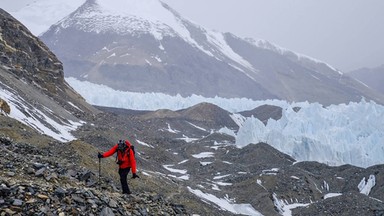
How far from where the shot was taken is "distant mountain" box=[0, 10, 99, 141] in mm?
38188

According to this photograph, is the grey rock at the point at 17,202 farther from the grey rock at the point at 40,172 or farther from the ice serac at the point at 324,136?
the ice serac at the point at 324,136

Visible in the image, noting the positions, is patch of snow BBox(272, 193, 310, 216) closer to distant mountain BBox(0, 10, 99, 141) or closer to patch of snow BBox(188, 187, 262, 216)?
patch of snow BBox(188, 187, 262, 216)

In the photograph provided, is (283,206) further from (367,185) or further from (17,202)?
(17,202)

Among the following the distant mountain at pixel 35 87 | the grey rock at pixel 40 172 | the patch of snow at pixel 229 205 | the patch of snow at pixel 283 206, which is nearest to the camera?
the grey rock at pixel 40 172

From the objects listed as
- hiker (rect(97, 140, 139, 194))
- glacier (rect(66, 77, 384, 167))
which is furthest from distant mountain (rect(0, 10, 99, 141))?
glacier (rect(66, 77, 384, 167))

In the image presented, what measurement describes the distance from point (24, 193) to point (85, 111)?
56.2m

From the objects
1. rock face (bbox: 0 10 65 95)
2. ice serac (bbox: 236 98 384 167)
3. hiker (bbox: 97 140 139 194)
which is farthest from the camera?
ice serac (bbox: 236 98 384 167)

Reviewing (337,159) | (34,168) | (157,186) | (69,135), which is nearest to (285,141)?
(337,159)

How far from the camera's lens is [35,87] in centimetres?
5375

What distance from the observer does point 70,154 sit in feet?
78.7

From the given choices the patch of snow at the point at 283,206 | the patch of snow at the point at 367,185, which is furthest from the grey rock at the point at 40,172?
the patch of snow at the point at 367,185

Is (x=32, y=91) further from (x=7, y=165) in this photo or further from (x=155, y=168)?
(x=7, y=165)

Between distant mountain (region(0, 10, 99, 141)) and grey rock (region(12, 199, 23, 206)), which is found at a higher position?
grey rock (region(12, 199, 23, 206))

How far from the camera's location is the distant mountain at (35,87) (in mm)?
38188
